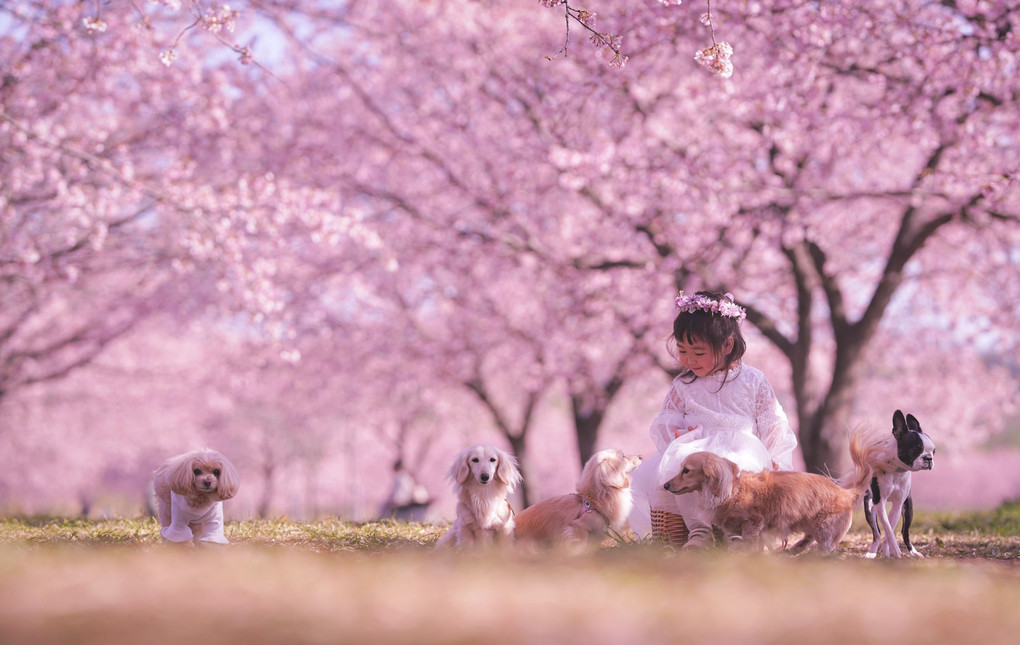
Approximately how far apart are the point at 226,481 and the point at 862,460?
3.67 m

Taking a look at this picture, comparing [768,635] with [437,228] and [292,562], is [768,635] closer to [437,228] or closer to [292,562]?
[292,562]

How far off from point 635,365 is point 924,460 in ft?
37.7

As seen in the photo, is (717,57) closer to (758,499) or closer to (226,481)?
(758,499)

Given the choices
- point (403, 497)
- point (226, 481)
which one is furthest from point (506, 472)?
point (403, 497)

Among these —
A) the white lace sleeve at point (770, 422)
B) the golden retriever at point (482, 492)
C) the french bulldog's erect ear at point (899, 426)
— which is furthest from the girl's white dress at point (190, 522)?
the french bulldog's erect ear at point (899, 426)

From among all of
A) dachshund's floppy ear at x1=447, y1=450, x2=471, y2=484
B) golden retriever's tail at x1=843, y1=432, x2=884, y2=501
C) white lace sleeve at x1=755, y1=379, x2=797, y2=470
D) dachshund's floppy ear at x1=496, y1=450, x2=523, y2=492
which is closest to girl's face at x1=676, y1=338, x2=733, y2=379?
white lace sleeve at x1=755, y1=379, x2=797, y2=470

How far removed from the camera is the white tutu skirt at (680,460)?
534 cm

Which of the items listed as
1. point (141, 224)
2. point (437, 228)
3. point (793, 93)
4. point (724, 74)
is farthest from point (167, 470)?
point (141, 224)

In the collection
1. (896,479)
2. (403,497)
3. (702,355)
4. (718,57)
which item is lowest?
(403,497)

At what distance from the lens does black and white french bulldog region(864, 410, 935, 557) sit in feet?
16.6

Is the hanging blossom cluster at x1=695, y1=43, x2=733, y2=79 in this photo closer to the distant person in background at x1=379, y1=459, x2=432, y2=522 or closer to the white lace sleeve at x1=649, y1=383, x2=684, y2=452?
the white lace sleeve at x1=649, y1=383, x2=684, y2=452

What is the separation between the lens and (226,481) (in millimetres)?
5102

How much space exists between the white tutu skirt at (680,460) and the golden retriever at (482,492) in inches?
35.5

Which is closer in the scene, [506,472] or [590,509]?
[506,472]
